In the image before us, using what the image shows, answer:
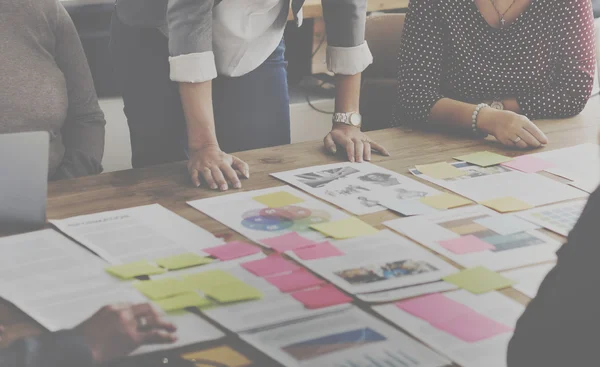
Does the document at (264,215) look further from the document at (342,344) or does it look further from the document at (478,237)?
the document at (342,344)

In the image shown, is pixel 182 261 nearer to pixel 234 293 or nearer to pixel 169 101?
pixel 234 293

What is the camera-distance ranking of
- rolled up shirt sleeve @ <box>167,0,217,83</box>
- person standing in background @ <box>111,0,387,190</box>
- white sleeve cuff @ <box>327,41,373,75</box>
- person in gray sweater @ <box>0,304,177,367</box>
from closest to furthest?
person in gray sweater @ <box>0,304,177,367</box> → rolled up shirt sleeve @ <box>167,0,217,83</box> → person standing in background @ <box>111,0,387,190</box> → white sleeve cuff @ <box>327,41,373,75</box>

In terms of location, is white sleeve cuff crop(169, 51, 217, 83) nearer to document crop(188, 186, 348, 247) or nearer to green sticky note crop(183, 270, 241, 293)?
document crop(188, 186, 348, 247)

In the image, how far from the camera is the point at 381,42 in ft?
7.84

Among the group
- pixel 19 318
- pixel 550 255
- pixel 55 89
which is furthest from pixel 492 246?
pixel 55 89

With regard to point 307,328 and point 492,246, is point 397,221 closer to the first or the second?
point 492,246

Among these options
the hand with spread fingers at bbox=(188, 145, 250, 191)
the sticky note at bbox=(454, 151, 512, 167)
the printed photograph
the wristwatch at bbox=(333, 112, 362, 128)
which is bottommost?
the printed photograph

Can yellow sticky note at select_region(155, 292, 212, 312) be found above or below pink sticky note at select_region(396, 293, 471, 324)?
above

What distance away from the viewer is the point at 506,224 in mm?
1383

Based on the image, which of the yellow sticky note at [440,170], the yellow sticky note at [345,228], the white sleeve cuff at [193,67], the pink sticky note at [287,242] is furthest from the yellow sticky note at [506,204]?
the white sleeve cuff at [193,67]

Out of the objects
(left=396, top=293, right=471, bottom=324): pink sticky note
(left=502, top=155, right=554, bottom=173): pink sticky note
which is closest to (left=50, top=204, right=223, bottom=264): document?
(left=396, top=293, right=471, bottom=324): pink sticky note

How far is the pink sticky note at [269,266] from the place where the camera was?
1186 mm

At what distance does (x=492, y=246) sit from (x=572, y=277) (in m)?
0.53

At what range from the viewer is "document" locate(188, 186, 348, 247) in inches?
52.6
